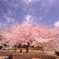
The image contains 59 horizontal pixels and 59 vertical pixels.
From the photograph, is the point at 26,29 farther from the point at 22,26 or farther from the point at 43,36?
the point at 43,36

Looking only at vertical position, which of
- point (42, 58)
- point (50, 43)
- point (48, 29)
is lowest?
point (42, 58)

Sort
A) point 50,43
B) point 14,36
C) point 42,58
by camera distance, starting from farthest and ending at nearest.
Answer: point 14,36, point 42,58, point 50,43

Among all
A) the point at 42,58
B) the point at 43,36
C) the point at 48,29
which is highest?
the point at 48,29

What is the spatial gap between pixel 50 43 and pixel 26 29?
141 inches

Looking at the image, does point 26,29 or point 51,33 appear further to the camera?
point 26,29

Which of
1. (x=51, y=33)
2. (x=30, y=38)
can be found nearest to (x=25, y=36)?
(x=30, y=38)

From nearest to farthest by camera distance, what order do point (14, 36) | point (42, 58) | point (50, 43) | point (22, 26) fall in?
point (50, 43) → point (42, 58) → point (14, 36) → point (22, 26)

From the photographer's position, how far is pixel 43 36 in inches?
577

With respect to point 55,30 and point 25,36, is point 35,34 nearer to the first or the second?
point 25,36

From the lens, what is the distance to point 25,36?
15.2 m

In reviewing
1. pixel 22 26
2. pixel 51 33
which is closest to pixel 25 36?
pixel 22 26

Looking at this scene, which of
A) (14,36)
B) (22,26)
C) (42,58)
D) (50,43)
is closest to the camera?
(50,43)

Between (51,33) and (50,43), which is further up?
(51,33)

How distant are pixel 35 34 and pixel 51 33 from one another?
182cm
